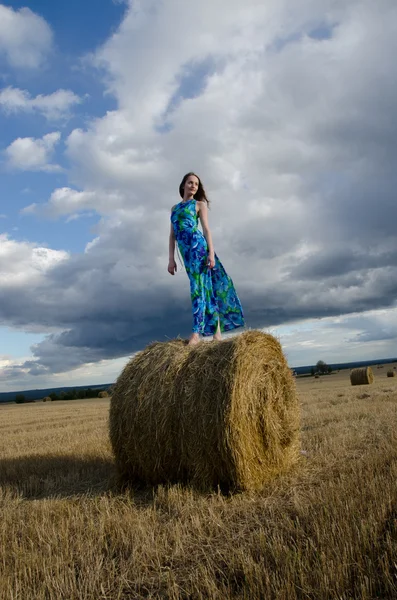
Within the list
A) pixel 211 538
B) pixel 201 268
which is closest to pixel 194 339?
pixel 201 268

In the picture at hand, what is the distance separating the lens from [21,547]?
142 inches

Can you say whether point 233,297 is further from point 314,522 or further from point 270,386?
point 314,522

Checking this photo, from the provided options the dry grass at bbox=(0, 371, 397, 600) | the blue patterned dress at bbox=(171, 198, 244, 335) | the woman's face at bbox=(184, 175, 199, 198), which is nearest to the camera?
the dry grass at bbox=(0, 371, 397, 600)

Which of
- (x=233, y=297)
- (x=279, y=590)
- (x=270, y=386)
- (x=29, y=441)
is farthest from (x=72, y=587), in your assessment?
(x=29, y=441)

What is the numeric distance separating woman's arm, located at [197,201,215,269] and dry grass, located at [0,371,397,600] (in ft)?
8.23

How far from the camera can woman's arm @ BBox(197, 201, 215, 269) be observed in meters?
6.00

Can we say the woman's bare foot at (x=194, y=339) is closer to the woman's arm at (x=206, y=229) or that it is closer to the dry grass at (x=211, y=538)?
the woman's arm at (x=206, y=229)

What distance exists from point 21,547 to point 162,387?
2009 mm

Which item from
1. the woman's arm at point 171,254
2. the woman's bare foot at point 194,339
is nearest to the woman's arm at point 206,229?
the woman's arm at point 171,254

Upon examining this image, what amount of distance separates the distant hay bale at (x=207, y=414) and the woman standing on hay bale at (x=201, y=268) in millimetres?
495

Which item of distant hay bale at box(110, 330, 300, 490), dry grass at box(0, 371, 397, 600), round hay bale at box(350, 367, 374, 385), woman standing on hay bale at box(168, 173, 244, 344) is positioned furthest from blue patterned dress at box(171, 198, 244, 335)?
round hay bale at box(350, 367, 374, 385)

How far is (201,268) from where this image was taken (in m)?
6.03

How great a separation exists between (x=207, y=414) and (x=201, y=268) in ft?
6.08

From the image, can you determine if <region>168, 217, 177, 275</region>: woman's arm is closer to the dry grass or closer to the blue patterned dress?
the blue patterned dress
